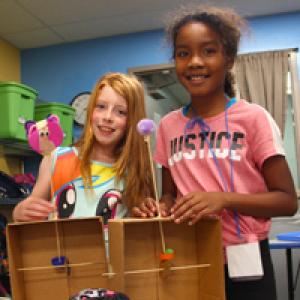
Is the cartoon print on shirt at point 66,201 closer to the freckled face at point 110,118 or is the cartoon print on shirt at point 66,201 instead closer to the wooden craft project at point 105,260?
the freckled face at point 110,118

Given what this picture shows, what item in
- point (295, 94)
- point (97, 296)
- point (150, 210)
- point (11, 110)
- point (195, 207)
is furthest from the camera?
point (295, 94)

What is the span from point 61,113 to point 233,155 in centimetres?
295

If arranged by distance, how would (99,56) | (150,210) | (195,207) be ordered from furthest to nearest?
(99,56), (150,210), (195,207)

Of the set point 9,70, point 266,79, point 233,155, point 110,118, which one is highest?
point 9,70

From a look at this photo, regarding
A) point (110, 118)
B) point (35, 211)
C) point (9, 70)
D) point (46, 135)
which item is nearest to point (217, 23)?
point (110, 118)

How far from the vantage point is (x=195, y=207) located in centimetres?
83

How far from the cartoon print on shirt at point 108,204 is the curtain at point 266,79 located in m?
2.66

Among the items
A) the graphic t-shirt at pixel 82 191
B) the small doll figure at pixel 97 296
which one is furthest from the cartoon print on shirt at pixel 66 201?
the small doll figure at pixel 97 296

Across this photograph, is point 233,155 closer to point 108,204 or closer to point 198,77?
point 198,77

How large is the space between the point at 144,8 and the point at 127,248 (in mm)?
3020

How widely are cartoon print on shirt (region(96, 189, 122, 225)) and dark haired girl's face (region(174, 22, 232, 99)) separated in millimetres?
399

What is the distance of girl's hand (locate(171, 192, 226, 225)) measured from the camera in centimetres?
82

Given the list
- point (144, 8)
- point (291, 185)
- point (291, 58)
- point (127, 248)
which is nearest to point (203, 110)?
point (291, 185)

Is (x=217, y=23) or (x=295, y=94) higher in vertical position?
(x=295, y=94)
